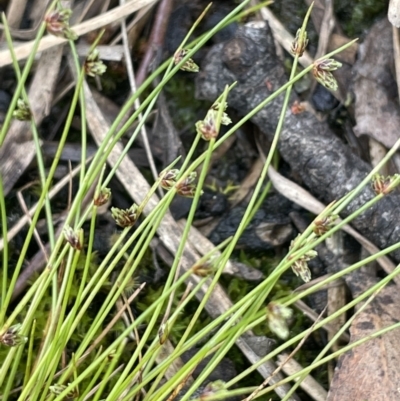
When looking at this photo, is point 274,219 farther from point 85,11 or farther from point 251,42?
point 85,11

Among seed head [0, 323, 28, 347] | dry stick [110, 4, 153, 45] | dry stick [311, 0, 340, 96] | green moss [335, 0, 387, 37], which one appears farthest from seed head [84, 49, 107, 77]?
green moss [335, 0, 387, 37]

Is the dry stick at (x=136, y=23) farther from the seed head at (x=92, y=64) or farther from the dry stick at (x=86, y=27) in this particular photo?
the seed head at (x=92, y=64)

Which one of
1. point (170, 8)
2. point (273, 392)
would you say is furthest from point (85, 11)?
point (273, 392)

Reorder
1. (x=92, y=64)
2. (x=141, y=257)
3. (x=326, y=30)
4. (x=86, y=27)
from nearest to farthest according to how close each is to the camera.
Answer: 1. (x=92, y=64)
2. (x=141, y=257)
3. (x=86, y=27)
4. (x=326, y=30)

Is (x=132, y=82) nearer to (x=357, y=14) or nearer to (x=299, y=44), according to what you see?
(x=299, y=44)

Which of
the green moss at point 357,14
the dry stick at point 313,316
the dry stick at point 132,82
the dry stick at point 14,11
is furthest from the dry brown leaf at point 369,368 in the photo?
the dry stick at point 14,11

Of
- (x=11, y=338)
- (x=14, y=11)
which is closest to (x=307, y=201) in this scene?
(x=11, y=338)

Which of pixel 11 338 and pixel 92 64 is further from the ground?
pixel 92 64
